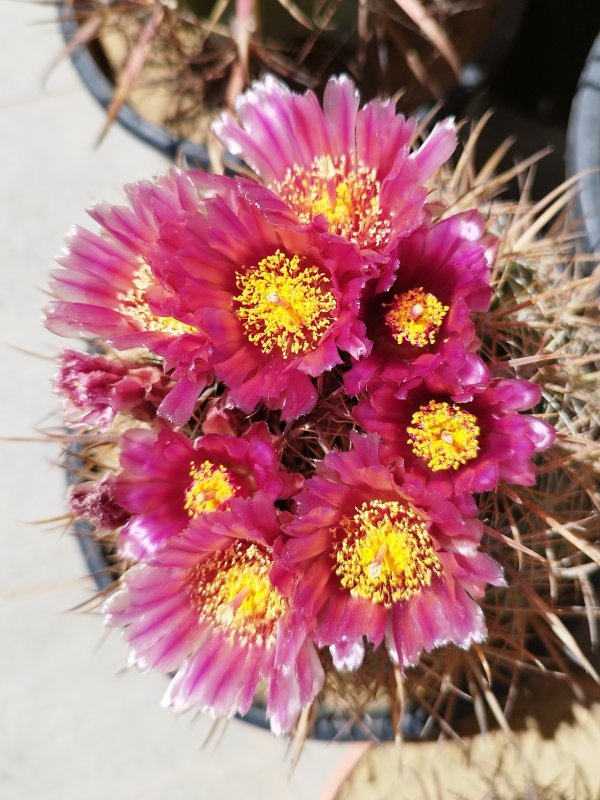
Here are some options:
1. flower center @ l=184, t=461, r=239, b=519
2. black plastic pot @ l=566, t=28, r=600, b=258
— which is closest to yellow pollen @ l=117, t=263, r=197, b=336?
flower center @ l=184, t=461, r=239, b=519

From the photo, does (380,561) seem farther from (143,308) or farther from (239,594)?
(143,308)

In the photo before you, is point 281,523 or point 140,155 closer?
point 281,523

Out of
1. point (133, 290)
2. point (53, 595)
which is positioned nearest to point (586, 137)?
point (133, 290)

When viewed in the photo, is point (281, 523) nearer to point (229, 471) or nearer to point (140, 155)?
point (229, 471)

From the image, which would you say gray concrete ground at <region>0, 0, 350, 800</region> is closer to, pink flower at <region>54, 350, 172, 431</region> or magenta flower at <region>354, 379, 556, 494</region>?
pink flower at <region>54, 350, 172, 431</region>

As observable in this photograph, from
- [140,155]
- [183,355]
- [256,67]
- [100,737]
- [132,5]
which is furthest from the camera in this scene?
[140,155]

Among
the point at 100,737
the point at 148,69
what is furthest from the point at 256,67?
the point at 100,737
